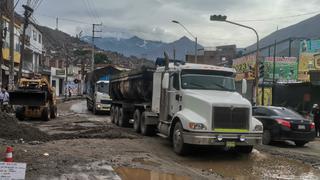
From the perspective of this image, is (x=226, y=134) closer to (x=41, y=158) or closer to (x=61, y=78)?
(x=41, y=158)

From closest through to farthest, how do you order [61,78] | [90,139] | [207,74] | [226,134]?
1. [226,134]
2. [207,74]
3. [90,139]
4. [61,78]

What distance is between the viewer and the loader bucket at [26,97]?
2925cm

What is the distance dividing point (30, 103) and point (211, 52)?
107 m

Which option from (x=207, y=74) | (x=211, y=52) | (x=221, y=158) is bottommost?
(x=221, y=158)

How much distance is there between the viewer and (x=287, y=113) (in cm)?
2083

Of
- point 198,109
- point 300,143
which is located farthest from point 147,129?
point 300,143

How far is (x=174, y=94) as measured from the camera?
1706 cm

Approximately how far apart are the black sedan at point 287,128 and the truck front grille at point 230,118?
509 centimetres

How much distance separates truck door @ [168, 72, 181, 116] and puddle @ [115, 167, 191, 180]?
14.5 ft

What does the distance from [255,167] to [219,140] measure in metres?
1.27

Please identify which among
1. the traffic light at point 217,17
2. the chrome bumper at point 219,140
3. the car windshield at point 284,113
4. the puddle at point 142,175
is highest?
the traffic light at point 217,17

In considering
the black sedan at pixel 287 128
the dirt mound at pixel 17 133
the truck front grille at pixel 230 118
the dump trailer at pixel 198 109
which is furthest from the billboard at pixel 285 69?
the truck front grille at pixel 230 118

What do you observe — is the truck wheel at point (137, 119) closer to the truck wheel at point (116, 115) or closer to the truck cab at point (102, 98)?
the truck wheel at point (116, 115)

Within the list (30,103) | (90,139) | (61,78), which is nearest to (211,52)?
(61,78)
